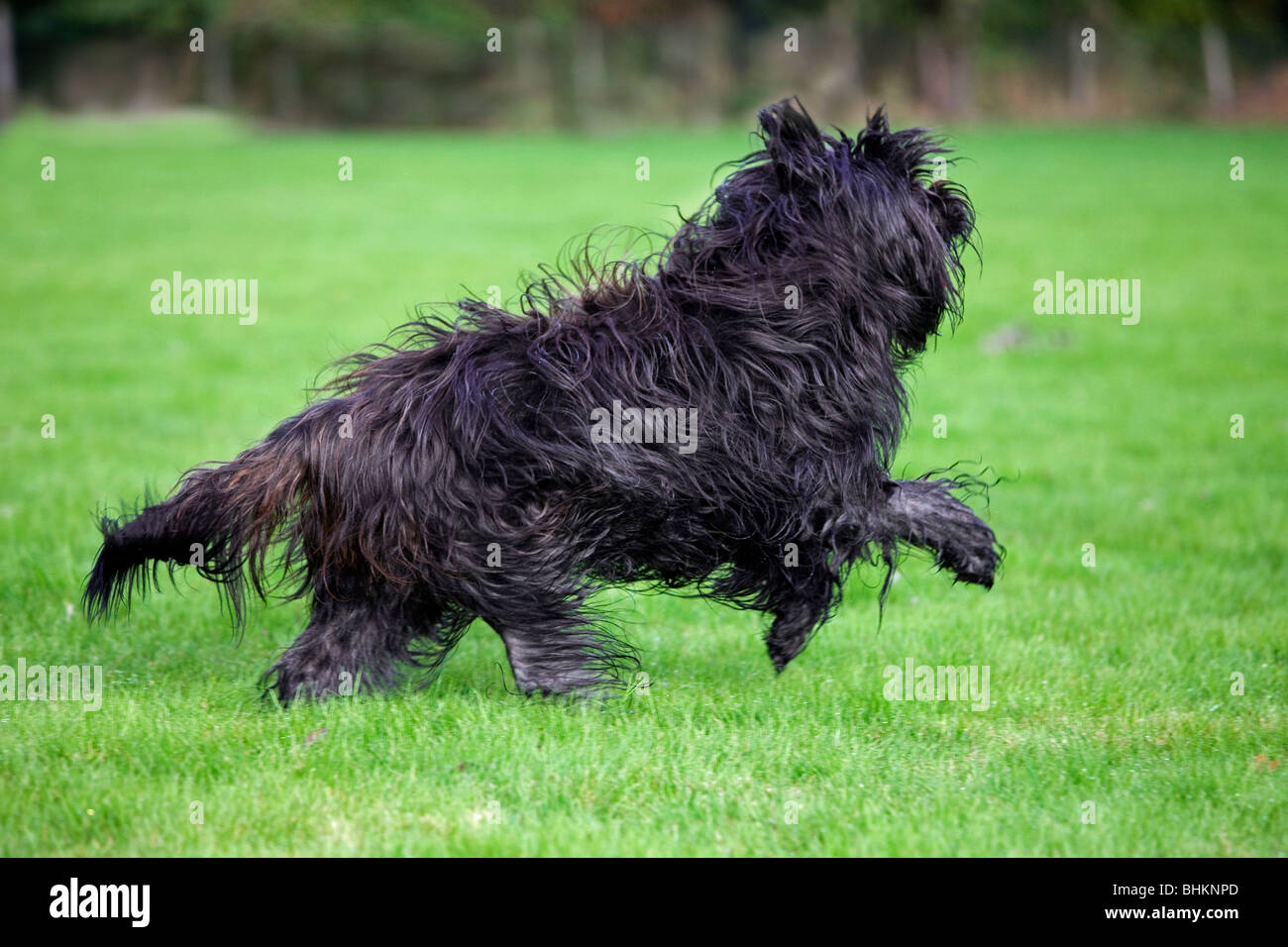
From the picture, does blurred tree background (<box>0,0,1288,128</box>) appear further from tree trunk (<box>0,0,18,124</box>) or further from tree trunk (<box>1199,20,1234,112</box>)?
tree trunk (<box>0,0,18,124</box>)

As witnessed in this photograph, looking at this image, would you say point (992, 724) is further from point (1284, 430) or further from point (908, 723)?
point (1284, 430)

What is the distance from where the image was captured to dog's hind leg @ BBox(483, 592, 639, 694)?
4.54 m

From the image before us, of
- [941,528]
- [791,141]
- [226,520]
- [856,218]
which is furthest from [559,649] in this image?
[791,141]

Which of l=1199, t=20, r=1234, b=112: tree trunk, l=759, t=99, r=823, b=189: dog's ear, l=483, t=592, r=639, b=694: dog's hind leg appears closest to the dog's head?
l=759, t=99, r=823, b=189: dog's ear

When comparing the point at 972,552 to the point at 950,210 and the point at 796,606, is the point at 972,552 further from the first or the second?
the point at 950,210

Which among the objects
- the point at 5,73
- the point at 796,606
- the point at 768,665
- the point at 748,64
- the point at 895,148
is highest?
the point at 748,64

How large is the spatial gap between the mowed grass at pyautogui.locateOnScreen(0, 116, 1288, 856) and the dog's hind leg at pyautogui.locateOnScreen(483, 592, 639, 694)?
97 mm

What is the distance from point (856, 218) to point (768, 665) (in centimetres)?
189

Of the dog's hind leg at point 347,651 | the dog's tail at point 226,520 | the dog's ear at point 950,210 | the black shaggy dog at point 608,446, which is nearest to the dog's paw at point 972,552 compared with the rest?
the black shaggy dog at point 608,446

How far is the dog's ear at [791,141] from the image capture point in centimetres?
457

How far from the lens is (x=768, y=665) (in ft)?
17.9

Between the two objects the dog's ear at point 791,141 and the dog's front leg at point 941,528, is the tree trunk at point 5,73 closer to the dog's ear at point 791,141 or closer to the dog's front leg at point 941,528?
the dog's ear at point 791,141

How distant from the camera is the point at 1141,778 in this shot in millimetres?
4277
